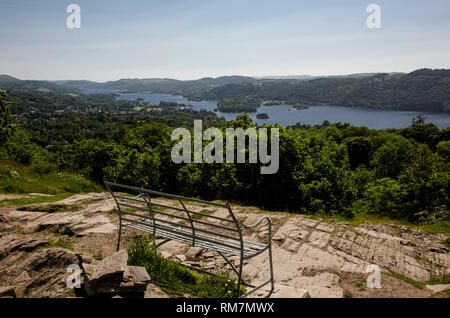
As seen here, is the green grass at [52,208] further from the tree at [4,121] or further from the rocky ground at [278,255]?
the tree at [4,121]

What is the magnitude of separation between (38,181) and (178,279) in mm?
10508

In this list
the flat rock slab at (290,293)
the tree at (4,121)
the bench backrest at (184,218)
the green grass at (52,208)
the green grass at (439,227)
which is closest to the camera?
the bench backrest at (184,218)

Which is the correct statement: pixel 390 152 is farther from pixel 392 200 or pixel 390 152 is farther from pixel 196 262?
pixel 196 262

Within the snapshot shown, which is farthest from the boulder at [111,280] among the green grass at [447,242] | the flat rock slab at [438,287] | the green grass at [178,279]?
the green grass at [447,242]

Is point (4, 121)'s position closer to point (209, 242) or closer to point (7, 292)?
point (7, 292)

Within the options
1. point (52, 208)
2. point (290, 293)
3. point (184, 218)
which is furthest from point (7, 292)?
point (52, 208)

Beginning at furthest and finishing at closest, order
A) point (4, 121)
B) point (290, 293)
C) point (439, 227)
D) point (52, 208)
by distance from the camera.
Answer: point (4, 121), point (52, 208), point (439, 227), point (290, 293)

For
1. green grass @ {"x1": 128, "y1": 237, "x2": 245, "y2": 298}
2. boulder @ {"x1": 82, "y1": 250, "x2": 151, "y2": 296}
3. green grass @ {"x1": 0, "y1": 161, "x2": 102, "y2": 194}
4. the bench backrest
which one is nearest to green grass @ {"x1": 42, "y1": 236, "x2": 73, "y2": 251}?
the bench backrest

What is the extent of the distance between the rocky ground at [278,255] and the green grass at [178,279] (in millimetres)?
316

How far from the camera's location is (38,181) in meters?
12.3

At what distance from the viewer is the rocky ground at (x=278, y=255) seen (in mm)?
4138

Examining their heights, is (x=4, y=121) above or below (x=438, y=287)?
above
